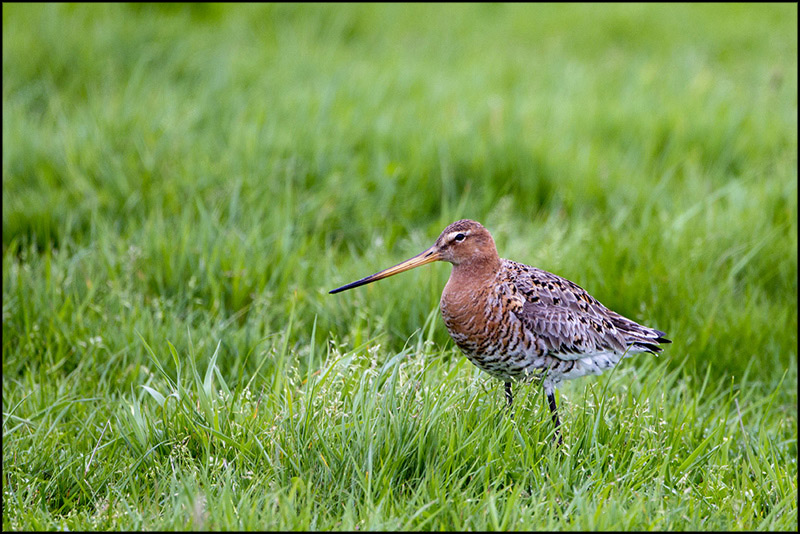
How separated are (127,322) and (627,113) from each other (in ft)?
17.4

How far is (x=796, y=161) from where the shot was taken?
748 cm

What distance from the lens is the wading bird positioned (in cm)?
396

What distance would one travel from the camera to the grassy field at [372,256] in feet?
11.3

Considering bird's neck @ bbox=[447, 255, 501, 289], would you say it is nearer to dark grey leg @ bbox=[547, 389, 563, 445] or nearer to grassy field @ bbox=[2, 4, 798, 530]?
grassy field @ bbox=[2, 4, 798, 530]

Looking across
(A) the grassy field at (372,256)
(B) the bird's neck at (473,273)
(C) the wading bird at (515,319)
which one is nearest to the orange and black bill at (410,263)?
(C) the wading bird at (515,319)

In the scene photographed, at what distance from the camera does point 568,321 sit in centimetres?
414

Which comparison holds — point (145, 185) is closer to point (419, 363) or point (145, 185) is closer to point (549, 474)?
point (419, 363)

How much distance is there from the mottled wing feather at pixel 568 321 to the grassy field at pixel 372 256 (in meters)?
0.24

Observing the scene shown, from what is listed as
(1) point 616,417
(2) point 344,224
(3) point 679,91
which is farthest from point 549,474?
(3) point 679,91

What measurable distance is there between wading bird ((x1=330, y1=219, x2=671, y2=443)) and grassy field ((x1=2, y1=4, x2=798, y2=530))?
0.19m

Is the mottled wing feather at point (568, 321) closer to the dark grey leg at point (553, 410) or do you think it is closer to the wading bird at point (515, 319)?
the wading bird at point (515, 319)

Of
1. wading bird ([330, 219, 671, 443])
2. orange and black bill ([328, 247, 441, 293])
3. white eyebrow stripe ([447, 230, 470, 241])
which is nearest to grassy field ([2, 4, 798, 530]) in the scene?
wading bird ([330, 219, 671, 443])

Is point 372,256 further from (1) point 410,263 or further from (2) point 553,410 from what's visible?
(2) point 553,410

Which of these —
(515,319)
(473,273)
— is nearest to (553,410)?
(515,319)
